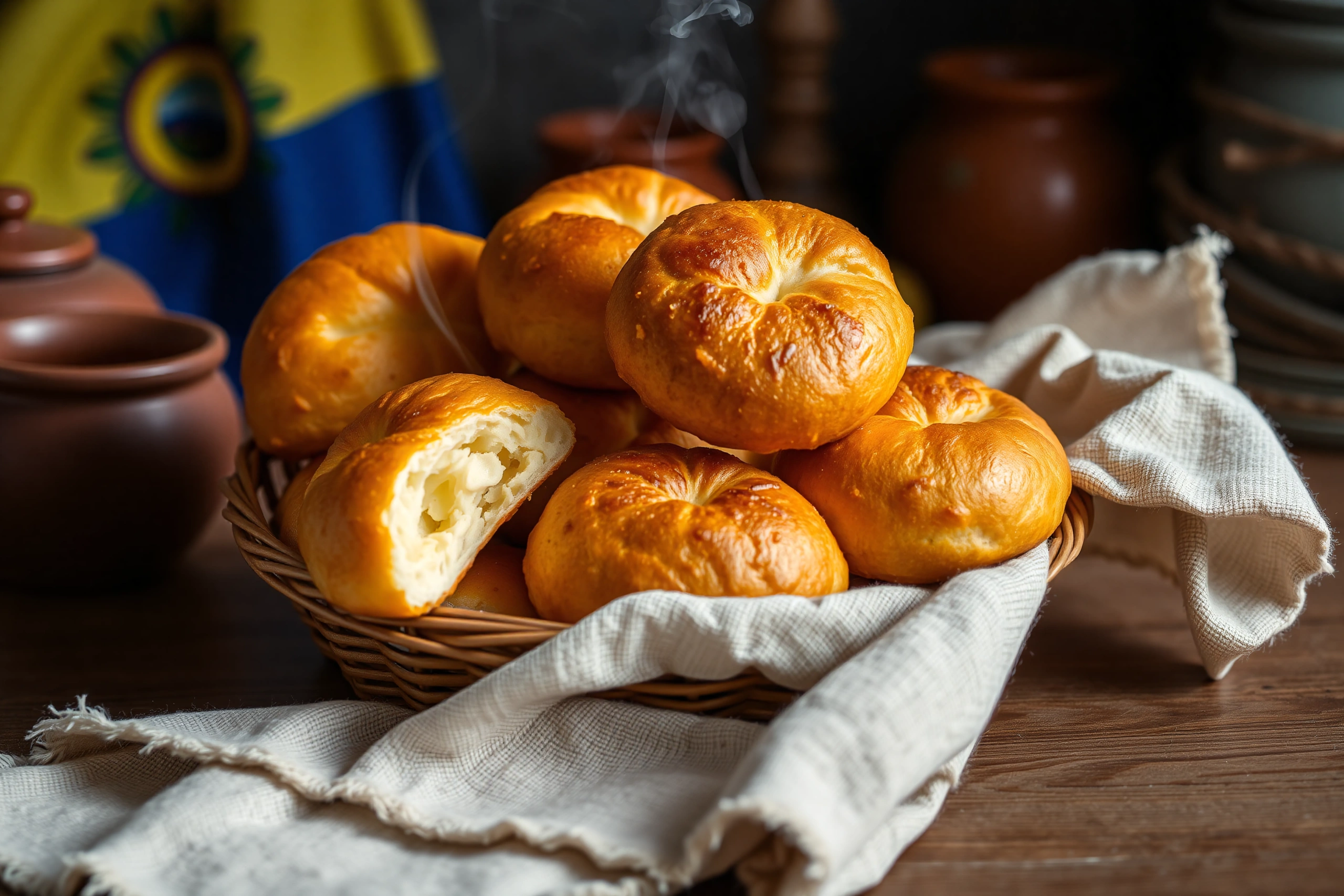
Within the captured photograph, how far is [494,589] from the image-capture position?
955mm

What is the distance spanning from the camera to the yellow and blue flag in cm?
211

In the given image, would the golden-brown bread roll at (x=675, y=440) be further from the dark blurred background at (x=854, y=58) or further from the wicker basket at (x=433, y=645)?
the dark blurred background at (x=854, y=58)

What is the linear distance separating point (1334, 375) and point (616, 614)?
4.01 feet

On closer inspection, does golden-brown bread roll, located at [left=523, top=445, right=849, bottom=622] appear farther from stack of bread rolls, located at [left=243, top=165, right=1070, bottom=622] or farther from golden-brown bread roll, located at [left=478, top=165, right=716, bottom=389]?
golden-brown bread roll, located at [left=478, top=165, right=716, bottom=389]

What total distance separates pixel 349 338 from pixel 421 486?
0.89 ft

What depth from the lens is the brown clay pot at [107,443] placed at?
1.15 meters

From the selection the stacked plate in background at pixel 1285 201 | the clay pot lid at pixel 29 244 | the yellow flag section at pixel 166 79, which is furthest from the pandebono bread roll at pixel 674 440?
the yellow flag section at pixel 166 79

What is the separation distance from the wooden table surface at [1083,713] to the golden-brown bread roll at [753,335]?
322mm

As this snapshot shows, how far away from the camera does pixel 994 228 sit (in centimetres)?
200

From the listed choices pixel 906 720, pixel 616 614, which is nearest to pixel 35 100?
pixel 616 614

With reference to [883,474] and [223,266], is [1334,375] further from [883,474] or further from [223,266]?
[223,266]

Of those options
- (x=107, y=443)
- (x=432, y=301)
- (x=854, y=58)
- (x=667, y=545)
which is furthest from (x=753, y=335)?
(x=854, y=58)

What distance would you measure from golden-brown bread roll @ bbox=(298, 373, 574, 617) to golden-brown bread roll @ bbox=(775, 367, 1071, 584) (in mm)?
232

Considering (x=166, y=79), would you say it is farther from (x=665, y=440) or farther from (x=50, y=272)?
(x=665, y=440)
